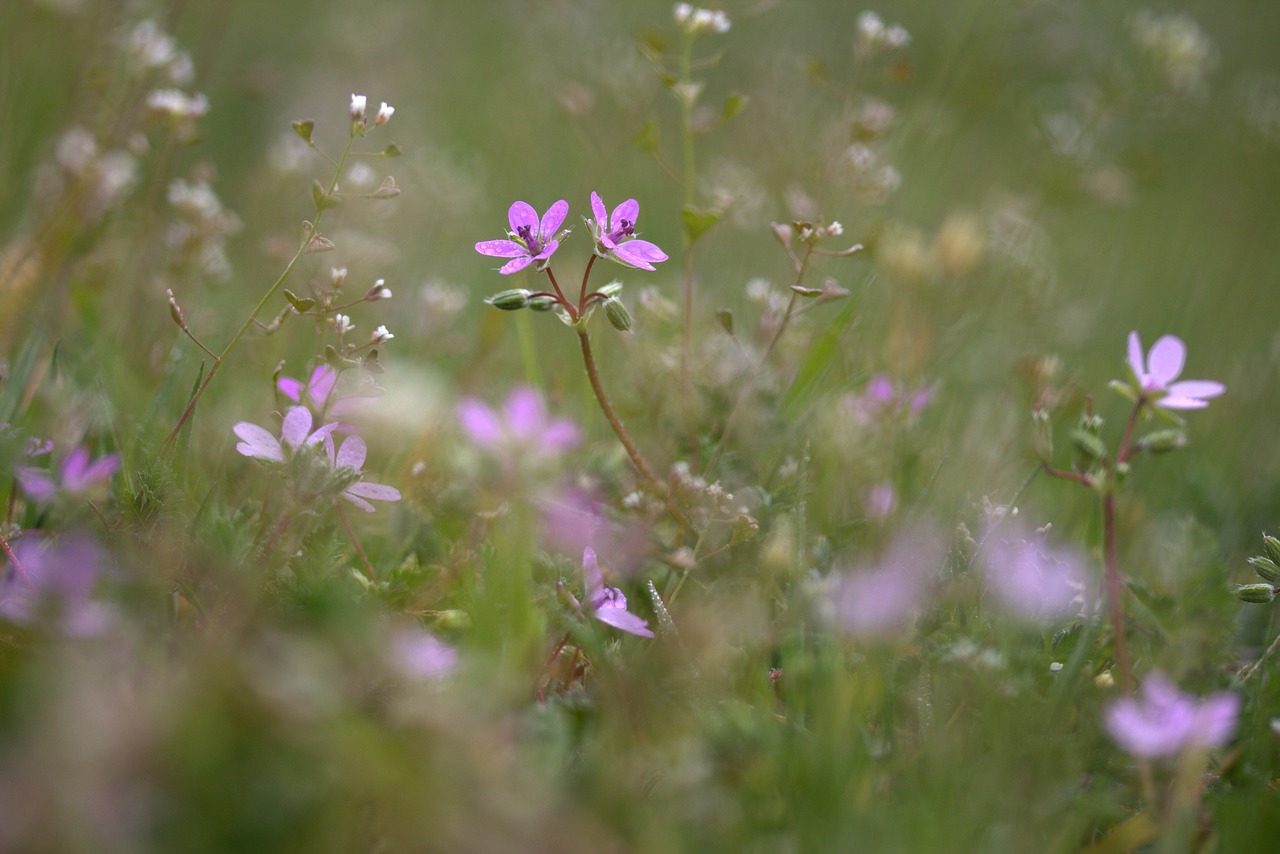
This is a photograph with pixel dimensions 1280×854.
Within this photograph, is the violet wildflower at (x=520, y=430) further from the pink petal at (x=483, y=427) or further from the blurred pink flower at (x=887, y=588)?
the blurred pink flower at (x=887, y=588)

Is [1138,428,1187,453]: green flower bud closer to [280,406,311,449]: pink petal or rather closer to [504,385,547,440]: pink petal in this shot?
[504,385,547,440]: pink petal

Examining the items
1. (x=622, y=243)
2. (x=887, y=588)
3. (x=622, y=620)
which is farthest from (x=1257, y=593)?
(x=622, y=243)

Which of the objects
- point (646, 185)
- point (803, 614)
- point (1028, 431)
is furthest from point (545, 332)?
point (803, 614)

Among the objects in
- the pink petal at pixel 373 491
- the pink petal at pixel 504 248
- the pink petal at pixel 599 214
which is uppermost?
the pink petal at pixel 599 214

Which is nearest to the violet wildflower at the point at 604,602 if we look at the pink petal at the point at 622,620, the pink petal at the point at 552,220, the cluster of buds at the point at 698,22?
the pink petal at the point at 622,620

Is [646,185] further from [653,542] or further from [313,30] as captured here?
[313,30]

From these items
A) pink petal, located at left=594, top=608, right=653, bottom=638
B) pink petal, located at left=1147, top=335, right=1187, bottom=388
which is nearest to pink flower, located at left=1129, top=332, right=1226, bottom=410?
pink petal, located at left=1147, top=335, right=1187, bottom=388

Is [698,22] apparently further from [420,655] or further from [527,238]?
[420,655]
